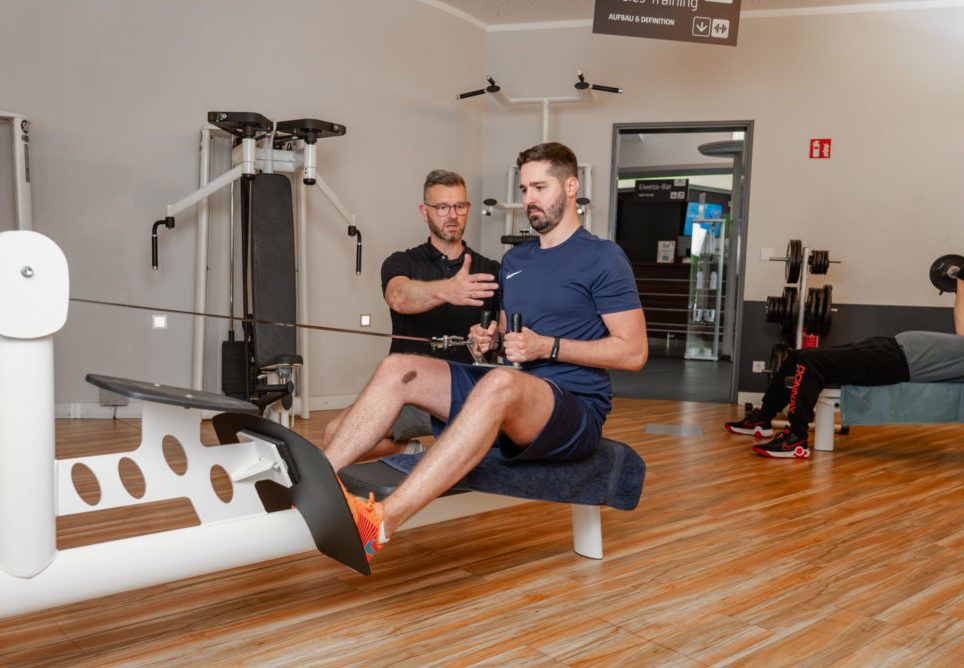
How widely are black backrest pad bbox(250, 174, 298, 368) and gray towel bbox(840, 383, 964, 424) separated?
8.38 ft

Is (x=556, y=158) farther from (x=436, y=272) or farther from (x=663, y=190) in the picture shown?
(x=663, y=190)

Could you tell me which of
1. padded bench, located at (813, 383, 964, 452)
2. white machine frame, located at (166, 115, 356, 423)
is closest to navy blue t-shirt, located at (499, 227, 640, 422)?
white machine frame, located at (166, 115, 356, 423)

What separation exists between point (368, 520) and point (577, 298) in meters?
0.78

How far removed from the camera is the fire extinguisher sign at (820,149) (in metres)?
5.35

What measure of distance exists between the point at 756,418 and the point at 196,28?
11.4 feet

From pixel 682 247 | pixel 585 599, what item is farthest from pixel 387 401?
pixel 682 247

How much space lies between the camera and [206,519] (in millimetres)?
1535

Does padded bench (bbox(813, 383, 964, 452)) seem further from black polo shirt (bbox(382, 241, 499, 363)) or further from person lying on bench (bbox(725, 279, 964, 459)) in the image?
black polo shirt (bbox(382, 241, 499, 363))

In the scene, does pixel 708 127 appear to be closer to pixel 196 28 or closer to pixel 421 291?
pixel 196 28

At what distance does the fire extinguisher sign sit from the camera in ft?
17.5

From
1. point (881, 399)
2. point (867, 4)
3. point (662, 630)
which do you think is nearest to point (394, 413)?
point (662, 630)

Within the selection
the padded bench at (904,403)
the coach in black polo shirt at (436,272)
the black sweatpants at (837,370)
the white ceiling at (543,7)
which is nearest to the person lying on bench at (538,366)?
the coach in black polo shirt at (436,272)

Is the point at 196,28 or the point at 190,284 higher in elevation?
the point at 196,28

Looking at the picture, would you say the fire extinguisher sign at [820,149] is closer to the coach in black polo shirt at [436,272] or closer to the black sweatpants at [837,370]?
the black sweatpants at [837,370]
